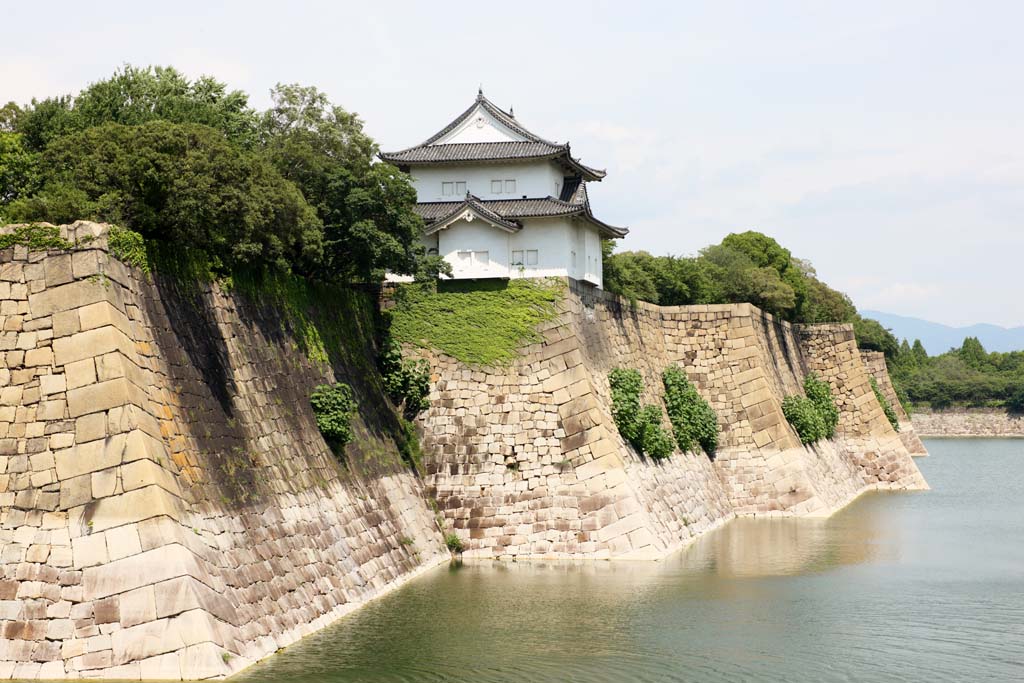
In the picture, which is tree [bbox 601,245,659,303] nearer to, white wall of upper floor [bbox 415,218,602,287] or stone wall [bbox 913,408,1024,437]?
white wall of upper floor [bbox 415,218,602,287]

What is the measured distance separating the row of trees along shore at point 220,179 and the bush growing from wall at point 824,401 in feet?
36.3

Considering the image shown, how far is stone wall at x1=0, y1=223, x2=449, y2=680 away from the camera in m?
16.6

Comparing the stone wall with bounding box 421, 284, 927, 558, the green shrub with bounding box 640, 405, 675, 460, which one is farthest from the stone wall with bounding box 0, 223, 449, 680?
the green shrub with bounding box 640, 405, 675, 460

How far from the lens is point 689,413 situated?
40.2 m

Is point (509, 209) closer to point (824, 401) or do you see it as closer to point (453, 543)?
point (453, 543)

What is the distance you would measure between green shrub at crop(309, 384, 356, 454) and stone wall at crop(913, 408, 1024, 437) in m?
97.4

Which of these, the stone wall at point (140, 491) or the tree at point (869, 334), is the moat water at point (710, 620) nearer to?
the stone wall at point (140, 491)

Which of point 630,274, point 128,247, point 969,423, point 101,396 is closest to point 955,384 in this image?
point 969,423

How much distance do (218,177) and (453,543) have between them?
1136cm

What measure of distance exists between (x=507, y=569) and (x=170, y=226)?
11457 mm

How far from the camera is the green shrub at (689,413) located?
1560 inches

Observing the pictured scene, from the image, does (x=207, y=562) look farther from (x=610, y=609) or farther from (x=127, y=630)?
(x=610, y=609)

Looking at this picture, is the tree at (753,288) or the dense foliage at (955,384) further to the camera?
the dense foliage at (955,384)

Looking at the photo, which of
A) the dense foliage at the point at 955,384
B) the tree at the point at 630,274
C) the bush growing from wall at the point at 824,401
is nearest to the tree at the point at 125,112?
the tree at the point at 630,274
